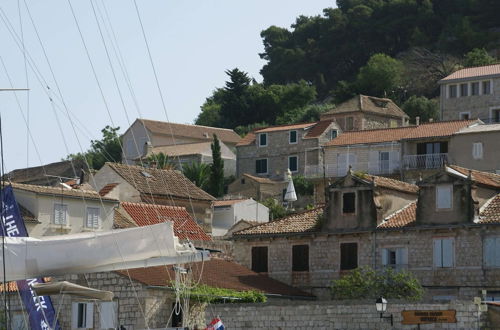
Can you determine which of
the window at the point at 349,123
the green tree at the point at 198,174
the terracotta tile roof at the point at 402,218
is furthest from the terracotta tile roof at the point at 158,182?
the window at the point at 349,123

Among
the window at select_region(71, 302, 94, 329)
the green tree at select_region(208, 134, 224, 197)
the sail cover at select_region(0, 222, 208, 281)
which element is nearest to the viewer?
the sail cover at select_region(0, 222, 208, 281)

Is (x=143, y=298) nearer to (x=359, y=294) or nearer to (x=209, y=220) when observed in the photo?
(x=359, y=294)

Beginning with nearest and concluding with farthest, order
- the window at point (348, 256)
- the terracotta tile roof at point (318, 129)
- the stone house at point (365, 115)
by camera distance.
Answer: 1. the window at point (348, 256)
2. the terracotta tile roof at point (318, 129)
3. the stone house at point (365, 115)

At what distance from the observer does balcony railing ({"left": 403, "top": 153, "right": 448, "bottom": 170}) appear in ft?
288

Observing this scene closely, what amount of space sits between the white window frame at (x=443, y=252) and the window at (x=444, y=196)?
4.71 feet

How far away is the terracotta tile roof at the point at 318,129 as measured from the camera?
103812 mm

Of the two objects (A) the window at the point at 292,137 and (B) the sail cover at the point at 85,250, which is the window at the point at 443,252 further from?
(A) the window at the point at 292,137

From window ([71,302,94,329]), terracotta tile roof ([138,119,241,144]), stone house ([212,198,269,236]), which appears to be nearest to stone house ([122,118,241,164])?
terracotta tile roof ([138,119,241,144])

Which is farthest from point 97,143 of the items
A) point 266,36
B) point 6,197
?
point 6,197

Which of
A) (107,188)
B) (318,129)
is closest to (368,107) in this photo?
(318,129)

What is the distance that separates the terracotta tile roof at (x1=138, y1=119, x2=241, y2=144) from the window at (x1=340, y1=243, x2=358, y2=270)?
6293 centimetres

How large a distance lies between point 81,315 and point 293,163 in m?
53.2

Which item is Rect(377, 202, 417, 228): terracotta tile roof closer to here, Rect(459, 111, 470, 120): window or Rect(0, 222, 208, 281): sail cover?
Rect(0, 222, 208, 281): sail cover

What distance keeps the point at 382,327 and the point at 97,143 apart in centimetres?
8923
